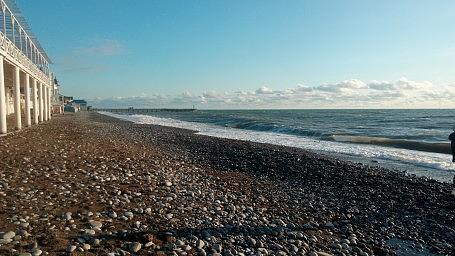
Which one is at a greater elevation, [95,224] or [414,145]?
[95,224]

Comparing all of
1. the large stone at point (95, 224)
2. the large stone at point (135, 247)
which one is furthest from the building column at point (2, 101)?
the large stone at point (135, 247)

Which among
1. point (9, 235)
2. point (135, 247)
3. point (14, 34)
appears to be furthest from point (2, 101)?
point (135, 247)

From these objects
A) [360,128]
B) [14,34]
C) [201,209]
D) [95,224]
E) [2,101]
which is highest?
[14,34]

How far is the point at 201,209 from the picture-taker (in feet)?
26.1

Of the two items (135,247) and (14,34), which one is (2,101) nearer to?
(14,34)

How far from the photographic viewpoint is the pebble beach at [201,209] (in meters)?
5.96

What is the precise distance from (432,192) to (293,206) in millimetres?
5778

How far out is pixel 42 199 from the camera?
7.44 meters

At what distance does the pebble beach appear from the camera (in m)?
5.96

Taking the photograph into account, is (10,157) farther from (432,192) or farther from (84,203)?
(432,192)

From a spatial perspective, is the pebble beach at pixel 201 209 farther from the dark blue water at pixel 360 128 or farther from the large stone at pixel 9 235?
the dark blue water at pixel 360 128

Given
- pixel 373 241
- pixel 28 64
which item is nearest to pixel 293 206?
pixel 373 241

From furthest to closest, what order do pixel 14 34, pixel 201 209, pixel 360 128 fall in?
pixel 360 128
pixel 14 34
pixel 201 209

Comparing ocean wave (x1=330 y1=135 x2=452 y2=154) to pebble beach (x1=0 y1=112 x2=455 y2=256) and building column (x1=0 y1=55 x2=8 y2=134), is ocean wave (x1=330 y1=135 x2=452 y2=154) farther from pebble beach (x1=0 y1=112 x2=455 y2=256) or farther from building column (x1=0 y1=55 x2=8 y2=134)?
building column (x1=0 y1=55 x2=8 y2=134)
